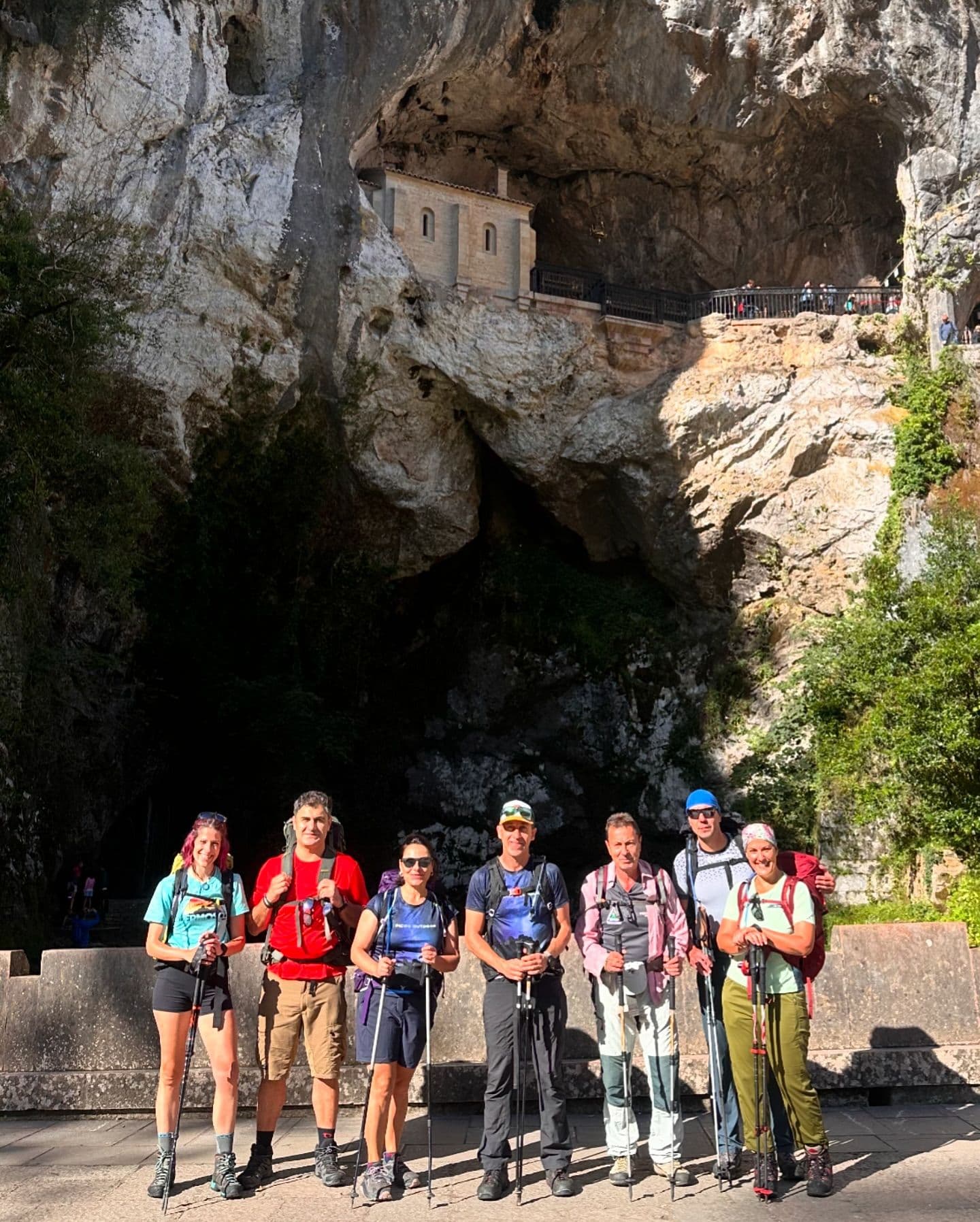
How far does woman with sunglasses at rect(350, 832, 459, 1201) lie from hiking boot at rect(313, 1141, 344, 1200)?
0.51 ft

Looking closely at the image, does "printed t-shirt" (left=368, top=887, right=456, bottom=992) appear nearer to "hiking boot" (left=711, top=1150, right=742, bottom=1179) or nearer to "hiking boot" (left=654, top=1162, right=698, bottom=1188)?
"hiking boot" (left=654, top=1162, right=698, bottom=1188)

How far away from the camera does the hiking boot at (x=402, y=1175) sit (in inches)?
193

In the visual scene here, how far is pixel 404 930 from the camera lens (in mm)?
5133

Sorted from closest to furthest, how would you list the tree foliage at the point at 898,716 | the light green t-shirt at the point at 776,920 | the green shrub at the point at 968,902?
the light green t-shirt at the point at 776,920
the green shrub at the point at 968,902
the tree foliage at the point at 898,716

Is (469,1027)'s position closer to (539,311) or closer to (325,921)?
(325,921)

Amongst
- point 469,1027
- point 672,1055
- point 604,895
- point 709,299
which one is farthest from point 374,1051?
point 709,299

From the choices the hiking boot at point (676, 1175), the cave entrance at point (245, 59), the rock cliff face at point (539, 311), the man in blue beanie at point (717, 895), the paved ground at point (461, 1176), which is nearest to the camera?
the paved ground at point (461, 1176)

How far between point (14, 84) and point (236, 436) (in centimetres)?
609

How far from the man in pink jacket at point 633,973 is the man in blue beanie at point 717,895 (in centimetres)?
20

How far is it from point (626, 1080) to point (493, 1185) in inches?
28.8

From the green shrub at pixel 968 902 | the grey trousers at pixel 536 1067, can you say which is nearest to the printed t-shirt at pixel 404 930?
the grey trousers at pixel 536 1067

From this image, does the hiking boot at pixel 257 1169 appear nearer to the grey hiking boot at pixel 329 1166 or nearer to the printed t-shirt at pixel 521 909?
the grey hiking boot at pixel 329 1166

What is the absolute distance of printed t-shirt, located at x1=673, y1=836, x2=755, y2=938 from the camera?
17.6ft

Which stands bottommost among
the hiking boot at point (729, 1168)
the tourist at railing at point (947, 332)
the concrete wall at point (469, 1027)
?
the hiking boot at point (729, 1168)
